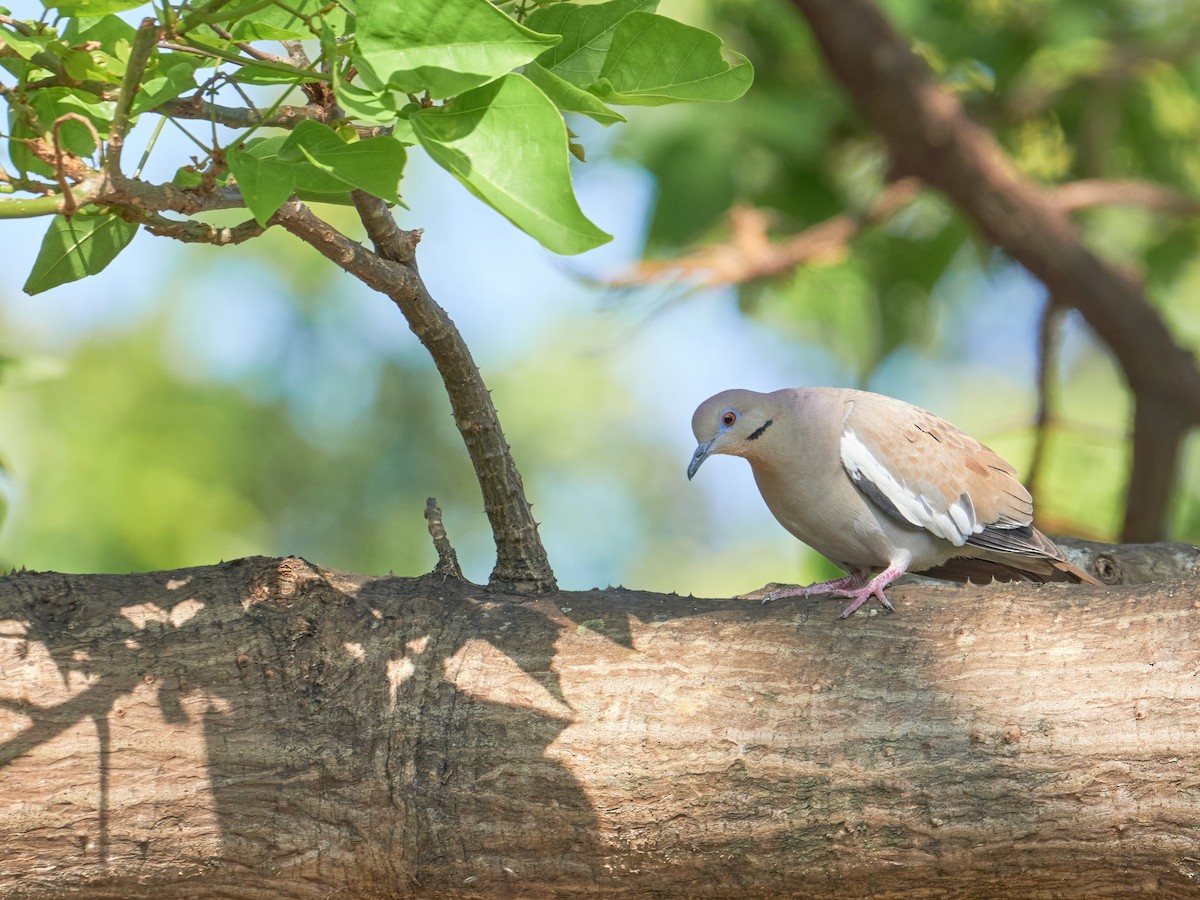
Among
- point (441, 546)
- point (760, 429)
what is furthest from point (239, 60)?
point (760, 429)

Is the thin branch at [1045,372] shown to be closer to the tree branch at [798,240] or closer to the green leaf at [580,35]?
the tree branch at [798,240]

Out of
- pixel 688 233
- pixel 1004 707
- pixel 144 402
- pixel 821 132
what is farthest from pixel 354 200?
pixel 144 402

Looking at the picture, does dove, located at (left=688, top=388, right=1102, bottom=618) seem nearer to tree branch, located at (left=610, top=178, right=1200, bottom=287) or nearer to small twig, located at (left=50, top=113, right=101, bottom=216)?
tree branch, located at (left=610, top=178, right=1200, bottom=287)

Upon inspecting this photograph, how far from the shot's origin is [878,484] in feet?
10.5

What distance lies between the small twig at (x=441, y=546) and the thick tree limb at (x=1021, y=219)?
2.97 meters

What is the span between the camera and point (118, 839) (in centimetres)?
211

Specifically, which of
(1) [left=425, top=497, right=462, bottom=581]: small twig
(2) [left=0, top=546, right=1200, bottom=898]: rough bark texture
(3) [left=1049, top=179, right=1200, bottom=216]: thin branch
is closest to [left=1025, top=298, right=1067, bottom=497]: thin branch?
(3) [left=1049, top=179, right=1200, bottom=216]: thin branch

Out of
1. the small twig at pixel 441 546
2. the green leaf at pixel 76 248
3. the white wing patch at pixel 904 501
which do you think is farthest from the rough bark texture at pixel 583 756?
the white wing patch at pixel 904 501

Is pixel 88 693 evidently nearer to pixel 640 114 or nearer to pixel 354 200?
pixel 354 200

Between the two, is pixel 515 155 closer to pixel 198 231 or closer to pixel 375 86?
pixel 375 86

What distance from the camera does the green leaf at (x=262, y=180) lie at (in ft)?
4.52

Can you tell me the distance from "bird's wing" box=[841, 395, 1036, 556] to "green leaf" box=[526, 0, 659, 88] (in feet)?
6.25

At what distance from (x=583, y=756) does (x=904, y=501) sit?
1.38 metres

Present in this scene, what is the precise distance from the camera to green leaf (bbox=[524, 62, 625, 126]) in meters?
1.46
